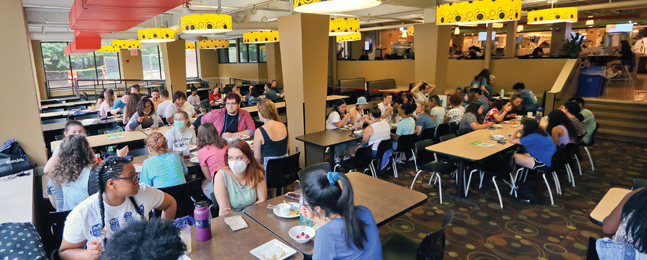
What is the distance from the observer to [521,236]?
161 inches

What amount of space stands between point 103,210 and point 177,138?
2.61 meters

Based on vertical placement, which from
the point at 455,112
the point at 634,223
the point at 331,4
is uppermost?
the point at 331,4

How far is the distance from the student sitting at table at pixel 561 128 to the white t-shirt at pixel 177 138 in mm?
5165

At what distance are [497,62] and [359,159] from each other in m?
9.51

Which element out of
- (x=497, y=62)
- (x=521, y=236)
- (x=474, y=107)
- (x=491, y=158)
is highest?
(x=497, y=62)

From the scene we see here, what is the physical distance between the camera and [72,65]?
19.2 metres

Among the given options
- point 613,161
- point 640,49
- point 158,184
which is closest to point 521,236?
point 158,184

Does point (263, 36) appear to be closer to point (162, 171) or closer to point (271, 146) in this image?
point (271, 146)

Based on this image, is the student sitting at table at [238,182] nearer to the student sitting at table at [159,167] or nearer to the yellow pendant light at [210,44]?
the student sitting at table at [159,167]

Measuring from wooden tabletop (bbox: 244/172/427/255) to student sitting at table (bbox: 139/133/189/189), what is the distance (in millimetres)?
1029

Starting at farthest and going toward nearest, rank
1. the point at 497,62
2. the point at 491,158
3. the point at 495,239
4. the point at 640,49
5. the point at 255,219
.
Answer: the point at 640,49 → the point at 497,62 → the point at 491,158 → the point at 495,239 → the point at 255,219

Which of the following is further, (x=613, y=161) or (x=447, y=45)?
(x=447, y=45)

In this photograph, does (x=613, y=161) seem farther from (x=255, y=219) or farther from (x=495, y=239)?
(x=255, y=219)

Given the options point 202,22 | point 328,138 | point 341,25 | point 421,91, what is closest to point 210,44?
point 341,25
